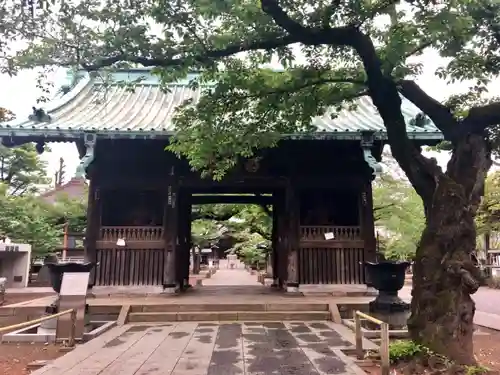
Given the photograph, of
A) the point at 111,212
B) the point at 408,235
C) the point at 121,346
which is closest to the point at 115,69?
the point at 121,346

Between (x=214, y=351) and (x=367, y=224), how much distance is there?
21.5ft

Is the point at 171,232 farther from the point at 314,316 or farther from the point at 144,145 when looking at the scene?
the point at 314,316

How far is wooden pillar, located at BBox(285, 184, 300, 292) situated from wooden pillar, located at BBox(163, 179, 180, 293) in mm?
2962

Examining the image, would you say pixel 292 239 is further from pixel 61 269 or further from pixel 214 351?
pixel 61 269

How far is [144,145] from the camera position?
11523mm

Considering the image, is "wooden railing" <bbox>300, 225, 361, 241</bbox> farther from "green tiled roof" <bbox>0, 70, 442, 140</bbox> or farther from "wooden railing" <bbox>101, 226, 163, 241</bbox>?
"wooden railing" <bbox>101, 226, 163, 241</bbox>

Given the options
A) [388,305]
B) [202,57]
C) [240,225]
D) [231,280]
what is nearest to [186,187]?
[388,305]

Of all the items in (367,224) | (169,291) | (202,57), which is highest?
(202,57)

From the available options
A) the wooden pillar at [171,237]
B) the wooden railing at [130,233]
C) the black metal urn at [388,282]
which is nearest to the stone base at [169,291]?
the wooden pillar at [171,237]

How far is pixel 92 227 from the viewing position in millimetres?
11305

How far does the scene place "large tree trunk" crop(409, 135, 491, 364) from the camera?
5.05m

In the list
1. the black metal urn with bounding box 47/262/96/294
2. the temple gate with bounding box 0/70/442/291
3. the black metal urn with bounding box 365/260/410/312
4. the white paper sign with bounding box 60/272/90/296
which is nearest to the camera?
the white paper sign with bounding box 60/272/90/296

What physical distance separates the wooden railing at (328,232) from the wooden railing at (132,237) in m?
3.76

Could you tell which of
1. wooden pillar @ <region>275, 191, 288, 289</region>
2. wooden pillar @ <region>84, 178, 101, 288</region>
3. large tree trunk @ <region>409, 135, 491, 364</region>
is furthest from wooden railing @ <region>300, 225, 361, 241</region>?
large tree trunk @ <region>409, 135, 491, 364</region>
